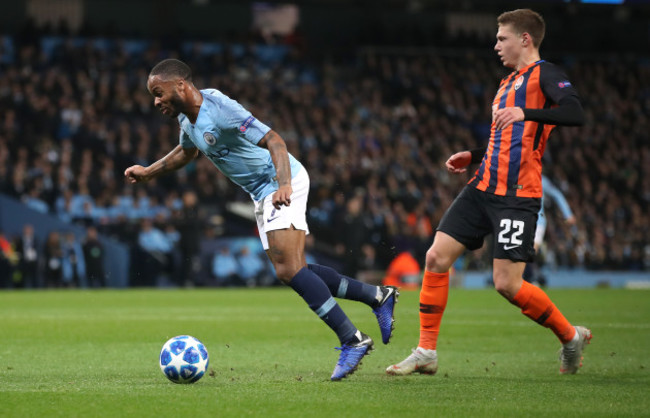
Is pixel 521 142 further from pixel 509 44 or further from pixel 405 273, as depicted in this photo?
pixel 405 273

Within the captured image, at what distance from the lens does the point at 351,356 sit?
5859 millimetres

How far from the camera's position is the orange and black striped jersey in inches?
237

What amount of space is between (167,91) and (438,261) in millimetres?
2049

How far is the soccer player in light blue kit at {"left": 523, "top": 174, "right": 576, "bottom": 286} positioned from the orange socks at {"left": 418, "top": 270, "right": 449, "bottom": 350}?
4808mm

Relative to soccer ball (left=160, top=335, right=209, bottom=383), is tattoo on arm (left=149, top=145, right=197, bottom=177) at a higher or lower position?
higher

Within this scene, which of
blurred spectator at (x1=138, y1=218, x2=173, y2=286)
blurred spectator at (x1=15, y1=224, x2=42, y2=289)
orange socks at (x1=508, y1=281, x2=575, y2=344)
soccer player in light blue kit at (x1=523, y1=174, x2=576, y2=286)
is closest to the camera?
orange socks at (x1=508, y1=281, x2=575, y2=344)

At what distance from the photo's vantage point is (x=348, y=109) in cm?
2688

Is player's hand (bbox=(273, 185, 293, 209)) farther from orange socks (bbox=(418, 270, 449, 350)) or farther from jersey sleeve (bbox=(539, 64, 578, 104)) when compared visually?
jersey sleeve (bbox=(539, 64, 578, 104))

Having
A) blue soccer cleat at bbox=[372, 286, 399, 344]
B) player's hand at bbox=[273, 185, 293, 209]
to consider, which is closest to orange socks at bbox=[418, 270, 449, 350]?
blue soccer cleat at bbox=[372, 286, 399, 344]

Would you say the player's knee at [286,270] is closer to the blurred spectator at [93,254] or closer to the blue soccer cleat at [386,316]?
the blue soccer cleat at [386,316]

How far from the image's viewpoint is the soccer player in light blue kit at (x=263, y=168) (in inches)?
231

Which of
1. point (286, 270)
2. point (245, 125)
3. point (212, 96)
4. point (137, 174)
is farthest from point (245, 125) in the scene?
point (137, 174)

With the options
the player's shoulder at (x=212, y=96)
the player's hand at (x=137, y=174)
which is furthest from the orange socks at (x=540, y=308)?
the player's hand at (x=137, y=174)

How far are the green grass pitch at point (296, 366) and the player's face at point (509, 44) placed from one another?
80.8 inches
